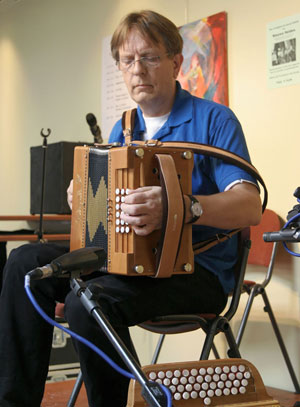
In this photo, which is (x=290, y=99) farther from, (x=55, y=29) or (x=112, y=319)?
(x=55, y=29)

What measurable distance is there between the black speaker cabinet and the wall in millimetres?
316

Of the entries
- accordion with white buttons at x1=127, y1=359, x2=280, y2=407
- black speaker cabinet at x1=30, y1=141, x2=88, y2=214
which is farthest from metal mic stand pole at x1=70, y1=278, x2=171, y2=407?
black speaker cabinet at x1=30, y1=141, x2=88, y2=214

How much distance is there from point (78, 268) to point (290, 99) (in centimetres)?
185

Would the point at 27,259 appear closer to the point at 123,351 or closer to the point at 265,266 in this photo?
the point at 123,351

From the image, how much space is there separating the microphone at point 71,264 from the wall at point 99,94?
5.49 feet

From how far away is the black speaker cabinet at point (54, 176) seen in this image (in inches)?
151

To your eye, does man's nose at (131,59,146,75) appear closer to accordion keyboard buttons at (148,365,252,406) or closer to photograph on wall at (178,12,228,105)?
accordion keyboard buttons at (148,365,252,406)

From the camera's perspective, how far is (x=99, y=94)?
401cm

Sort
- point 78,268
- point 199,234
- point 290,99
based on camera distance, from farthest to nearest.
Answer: point 290,99 → point 199,234 → point 78,268

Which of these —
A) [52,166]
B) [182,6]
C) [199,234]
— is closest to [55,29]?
[52,166]

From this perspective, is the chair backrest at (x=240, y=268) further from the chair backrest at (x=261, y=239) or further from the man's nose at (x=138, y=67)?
the chair backrest at (x=261, y=239)

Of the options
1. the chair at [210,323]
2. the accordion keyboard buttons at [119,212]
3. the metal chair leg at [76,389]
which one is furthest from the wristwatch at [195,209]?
the metal chair leg at [76,389]

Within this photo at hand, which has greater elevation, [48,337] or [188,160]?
[188,160]

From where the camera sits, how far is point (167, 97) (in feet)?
6.37
